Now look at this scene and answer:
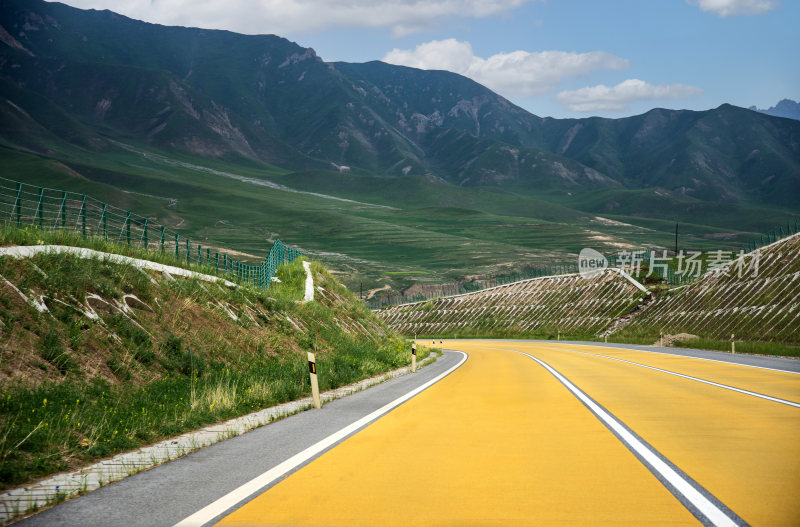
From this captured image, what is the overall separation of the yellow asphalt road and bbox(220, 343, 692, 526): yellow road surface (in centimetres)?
2

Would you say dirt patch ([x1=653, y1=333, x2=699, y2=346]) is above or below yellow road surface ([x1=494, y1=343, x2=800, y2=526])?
below

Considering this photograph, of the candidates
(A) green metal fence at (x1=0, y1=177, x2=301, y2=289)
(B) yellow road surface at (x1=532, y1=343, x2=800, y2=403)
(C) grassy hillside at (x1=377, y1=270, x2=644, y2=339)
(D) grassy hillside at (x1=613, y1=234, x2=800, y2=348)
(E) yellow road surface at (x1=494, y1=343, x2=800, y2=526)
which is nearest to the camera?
(E) yellow road surface at (x1=494, y1=343, x2=800, y2=526)

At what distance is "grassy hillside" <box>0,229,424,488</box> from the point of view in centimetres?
861

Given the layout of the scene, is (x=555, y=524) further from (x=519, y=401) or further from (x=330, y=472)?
(x=519, y=401)

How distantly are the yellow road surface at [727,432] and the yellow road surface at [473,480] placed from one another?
549 millimetres

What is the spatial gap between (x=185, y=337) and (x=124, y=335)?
1.92 meters

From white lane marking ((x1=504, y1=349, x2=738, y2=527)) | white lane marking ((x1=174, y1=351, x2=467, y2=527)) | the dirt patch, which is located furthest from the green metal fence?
the dirt patch

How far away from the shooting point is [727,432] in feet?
31.5

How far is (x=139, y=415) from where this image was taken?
33.0ft

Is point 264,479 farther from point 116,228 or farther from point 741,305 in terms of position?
point 741,305

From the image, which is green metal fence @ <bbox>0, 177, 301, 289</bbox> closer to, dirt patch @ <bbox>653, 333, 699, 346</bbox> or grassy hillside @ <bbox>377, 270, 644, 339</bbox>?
dirt patch @ <bbox>653, 333, 699, 346</bbox>

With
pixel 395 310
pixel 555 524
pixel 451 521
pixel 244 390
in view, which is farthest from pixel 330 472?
pixel 395 310

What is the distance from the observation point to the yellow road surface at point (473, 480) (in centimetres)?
582

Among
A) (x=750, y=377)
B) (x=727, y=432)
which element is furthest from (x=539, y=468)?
(x=750, y=377)
